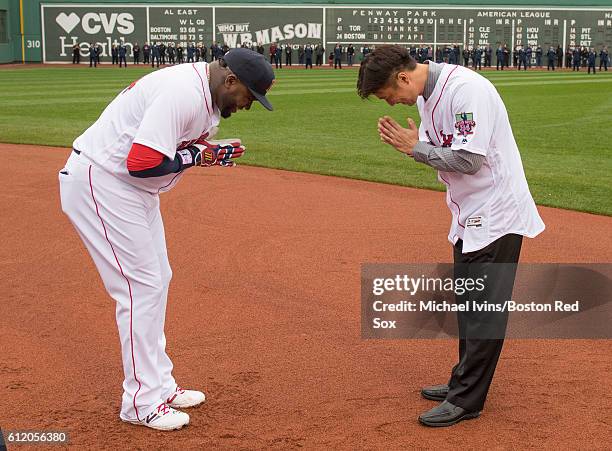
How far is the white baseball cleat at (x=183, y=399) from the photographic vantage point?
4840mm

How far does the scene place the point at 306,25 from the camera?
183 feet

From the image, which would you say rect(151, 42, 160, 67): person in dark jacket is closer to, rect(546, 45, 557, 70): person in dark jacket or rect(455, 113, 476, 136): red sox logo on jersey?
rect(546, 45, 557, 70): person in dark jacket

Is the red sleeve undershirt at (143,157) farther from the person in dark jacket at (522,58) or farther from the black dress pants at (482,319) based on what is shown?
the person in dark jacket at (522,58)

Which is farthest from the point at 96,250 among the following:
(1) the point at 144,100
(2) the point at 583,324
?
(2) the point at 583,324

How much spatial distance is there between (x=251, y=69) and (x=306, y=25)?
5296cm

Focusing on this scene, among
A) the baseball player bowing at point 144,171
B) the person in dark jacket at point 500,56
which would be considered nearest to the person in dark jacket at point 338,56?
the person in dark jacket at point 500,56

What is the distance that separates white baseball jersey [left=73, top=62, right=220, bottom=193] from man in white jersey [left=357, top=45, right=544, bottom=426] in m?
0.84

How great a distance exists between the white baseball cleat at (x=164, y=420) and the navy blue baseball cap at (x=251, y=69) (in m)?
1.76

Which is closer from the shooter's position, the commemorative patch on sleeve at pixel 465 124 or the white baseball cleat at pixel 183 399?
the commemorative patch on sleeve at pixel 465 124

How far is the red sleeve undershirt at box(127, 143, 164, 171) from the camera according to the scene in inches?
160

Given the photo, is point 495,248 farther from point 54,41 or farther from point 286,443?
point 54,41

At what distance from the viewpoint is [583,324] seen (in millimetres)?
6328

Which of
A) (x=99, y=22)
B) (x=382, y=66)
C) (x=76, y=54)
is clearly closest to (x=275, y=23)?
(x=99, y=22)

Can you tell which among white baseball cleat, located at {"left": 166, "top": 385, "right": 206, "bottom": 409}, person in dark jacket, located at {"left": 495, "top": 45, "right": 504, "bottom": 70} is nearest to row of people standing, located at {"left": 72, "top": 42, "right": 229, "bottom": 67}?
person in dark jacket, located at {"left": 495, "top": 45, "right": 504, "bottom": 70}
